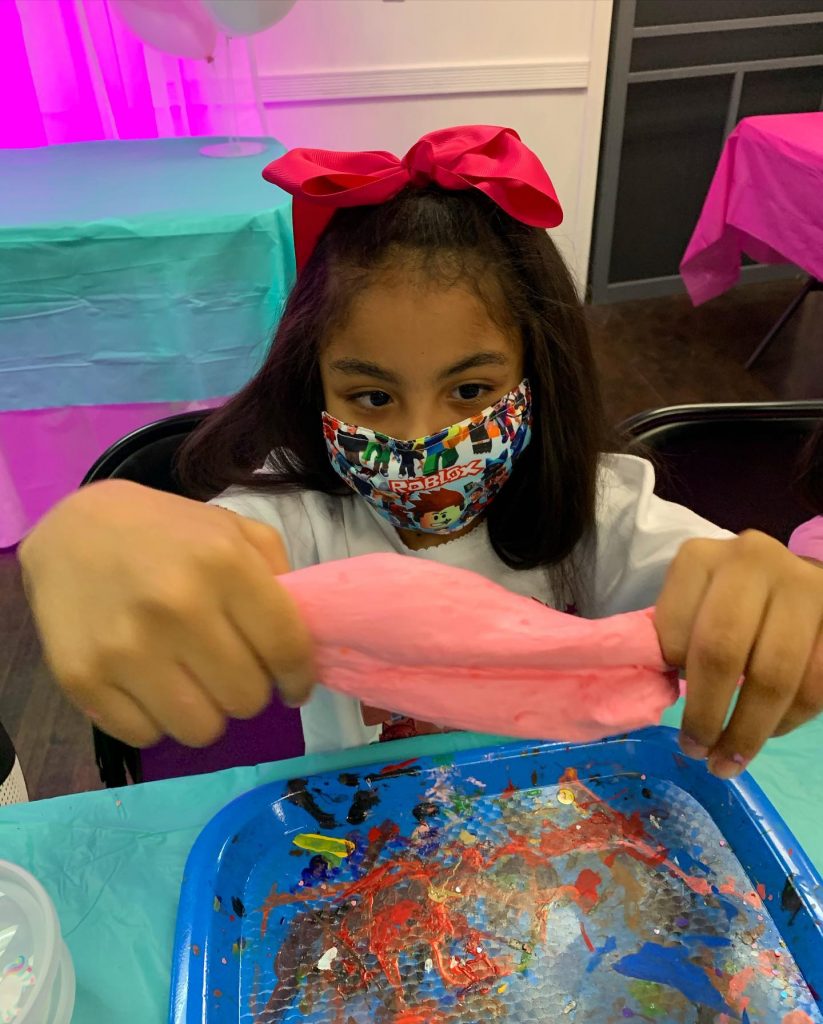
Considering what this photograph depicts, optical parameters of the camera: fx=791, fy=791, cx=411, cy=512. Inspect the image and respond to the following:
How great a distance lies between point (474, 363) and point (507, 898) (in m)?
0.47

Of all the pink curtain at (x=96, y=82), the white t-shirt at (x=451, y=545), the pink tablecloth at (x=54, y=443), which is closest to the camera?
the white t-shirt at (x=451, y=545)

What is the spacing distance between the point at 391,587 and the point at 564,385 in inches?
16.6

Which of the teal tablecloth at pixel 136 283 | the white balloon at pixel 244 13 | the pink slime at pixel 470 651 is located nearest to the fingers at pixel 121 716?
the pink slime at pixel 470 651

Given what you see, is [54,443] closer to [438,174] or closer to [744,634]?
[438,174]

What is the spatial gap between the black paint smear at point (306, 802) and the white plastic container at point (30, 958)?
0.21 metres

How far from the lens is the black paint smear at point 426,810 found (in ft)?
2.42

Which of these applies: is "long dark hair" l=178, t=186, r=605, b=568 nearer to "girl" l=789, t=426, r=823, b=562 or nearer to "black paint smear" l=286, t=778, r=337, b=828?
"girl" l=789, t=426, r=823, b=562

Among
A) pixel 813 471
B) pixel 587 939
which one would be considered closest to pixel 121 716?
pixel 587 939

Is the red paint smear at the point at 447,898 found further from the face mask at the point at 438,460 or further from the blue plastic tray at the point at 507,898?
the face mask at the point at 438,460

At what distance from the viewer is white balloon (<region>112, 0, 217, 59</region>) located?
1.92m

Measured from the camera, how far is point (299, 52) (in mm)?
2561

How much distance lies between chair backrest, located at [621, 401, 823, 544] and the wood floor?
78 cm

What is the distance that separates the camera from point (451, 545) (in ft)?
3.07

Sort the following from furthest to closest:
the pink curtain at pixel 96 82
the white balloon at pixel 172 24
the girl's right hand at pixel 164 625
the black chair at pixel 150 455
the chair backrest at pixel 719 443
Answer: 1. the pink curtain at pixel 96 82
2. the white balloon at pixel 172 24
3. the chair backrest at pixel 719 443
4. the black chair at pixel 150 455
5. the girl's right hand at pixel 164 625
